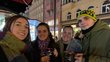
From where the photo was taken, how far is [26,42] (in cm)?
324

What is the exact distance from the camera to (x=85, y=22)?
3484 mm

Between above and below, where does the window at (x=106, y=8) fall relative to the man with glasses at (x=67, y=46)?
above

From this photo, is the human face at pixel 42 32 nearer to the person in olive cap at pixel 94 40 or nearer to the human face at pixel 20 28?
the person in olive cap at pixel 94 40

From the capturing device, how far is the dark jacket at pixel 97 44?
3398 mm

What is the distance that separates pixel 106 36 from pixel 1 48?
103cm

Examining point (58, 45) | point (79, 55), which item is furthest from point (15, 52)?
point (58, 45)

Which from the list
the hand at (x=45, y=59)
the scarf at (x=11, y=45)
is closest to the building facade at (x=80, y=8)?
the hand at (x=45, y=59)

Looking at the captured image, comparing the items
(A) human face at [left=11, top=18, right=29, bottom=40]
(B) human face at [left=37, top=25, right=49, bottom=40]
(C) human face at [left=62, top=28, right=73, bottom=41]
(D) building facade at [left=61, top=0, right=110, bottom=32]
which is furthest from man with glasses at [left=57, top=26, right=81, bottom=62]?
(D) building facade at [left=61, top=0, right=110, bottom=32]

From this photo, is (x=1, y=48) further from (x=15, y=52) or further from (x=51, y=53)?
(x=51, y=53)

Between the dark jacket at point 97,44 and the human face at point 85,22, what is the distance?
48 millimetres

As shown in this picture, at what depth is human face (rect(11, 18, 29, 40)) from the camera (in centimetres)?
310

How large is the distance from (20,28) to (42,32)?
1.08 meters

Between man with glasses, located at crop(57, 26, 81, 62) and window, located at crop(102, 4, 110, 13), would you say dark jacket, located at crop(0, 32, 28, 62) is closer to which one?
man with glasses, located at crop(57, 26, 81, 62)

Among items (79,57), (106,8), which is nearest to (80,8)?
(106,8)
